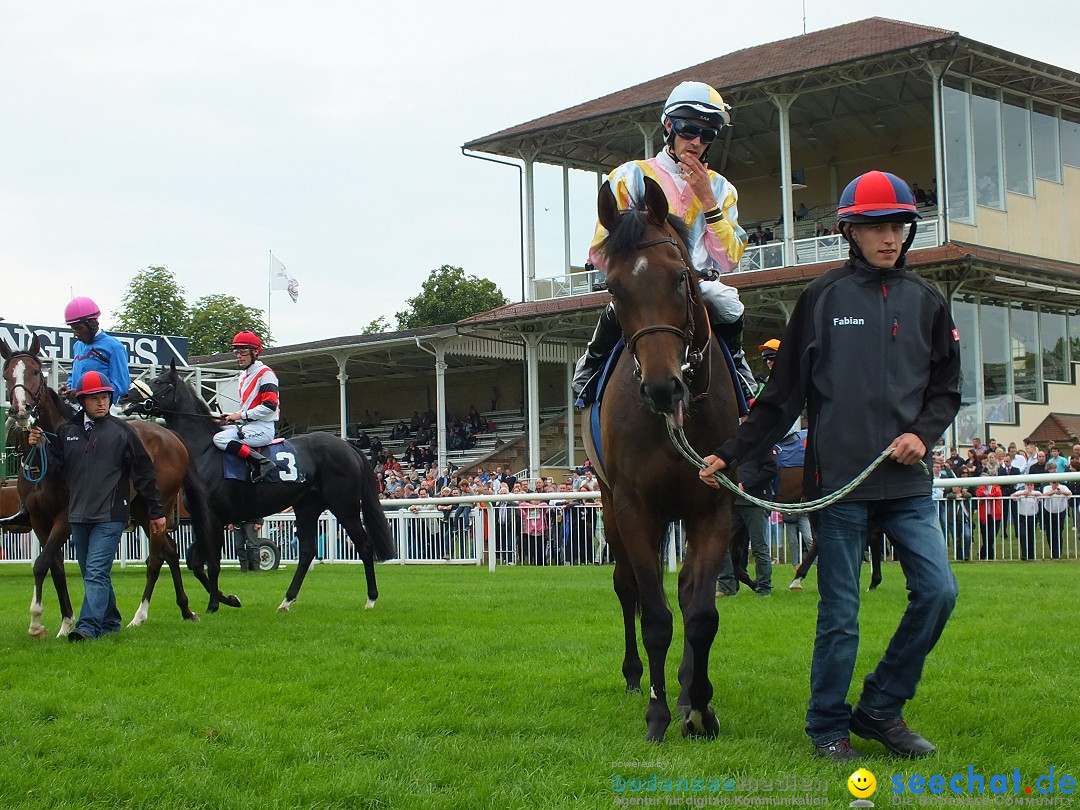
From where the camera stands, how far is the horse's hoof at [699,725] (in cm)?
482

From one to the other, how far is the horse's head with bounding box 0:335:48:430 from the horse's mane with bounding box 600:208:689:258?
527cm

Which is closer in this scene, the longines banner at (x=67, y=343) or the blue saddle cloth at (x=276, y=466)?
the blue saddle cloth at (x=276, y=466)

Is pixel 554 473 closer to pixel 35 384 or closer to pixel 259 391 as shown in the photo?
pixel 259 391

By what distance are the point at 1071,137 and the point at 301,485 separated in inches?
955

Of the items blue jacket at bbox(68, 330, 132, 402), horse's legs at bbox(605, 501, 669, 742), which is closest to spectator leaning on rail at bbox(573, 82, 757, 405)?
horse's legs at bbox(605, 501, 669, 742)

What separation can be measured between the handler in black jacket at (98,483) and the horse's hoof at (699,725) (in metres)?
4.60

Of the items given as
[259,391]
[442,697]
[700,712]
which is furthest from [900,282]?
[259,391]

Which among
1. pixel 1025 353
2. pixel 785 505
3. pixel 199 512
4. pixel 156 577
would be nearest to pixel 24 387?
pixel 156 577

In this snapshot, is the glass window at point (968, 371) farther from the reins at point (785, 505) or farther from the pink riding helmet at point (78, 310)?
the reins at point (785, 505)

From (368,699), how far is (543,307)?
25153mm

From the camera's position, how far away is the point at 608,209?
4.96m

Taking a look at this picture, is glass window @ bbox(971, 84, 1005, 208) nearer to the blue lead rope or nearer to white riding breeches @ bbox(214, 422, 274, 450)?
white riding breeches @ bbox(214, 422, 274, 450)

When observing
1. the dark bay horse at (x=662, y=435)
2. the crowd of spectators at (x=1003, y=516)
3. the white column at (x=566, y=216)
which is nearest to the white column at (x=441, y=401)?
the white column at (x=566, y=216)

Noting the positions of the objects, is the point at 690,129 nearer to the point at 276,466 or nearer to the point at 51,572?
the point at 51,572
